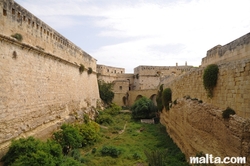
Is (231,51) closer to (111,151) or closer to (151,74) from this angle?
(111,151)

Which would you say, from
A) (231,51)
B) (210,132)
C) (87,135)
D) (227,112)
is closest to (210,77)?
(231,51)

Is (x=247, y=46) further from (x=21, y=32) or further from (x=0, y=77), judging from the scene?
(x=21, y=32)

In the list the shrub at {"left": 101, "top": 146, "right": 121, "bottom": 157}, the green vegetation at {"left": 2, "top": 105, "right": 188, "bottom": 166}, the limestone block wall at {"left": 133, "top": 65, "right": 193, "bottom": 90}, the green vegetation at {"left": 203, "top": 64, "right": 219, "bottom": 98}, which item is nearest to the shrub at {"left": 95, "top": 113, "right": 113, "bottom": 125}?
the green vegetation at {"left": 2, "top": 105, "right": 188, "bottom": 166}

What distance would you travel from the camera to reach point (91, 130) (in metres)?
12.0

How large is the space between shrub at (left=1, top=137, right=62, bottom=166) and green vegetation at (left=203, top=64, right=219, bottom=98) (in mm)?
5607

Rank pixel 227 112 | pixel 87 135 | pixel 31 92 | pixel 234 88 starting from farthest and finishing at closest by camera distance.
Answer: pixel 87 135 → pixel 31 92 → pixel 227 112 → pixel 234 88

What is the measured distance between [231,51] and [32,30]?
8.29 meters

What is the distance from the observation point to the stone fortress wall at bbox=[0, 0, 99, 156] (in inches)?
275

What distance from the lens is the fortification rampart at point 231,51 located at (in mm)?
5191

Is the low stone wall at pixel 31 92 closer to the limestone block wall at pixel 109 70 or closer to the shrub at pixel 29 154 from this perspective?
the shrub at pixel 29 154

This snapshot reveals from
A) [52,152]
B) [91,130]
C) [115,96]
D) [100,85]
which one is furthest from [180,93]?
[115,96]

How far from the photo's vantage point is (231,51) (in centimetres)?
618

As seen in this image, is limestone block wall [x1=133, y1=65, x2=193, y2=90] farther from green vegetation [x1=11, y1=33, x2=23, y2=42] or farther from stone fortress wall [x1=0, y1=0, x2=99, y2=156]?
green vegetation [x1=11, y1=33, x2=23, y2=42]

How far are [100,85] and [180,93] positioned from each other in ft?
55.0
